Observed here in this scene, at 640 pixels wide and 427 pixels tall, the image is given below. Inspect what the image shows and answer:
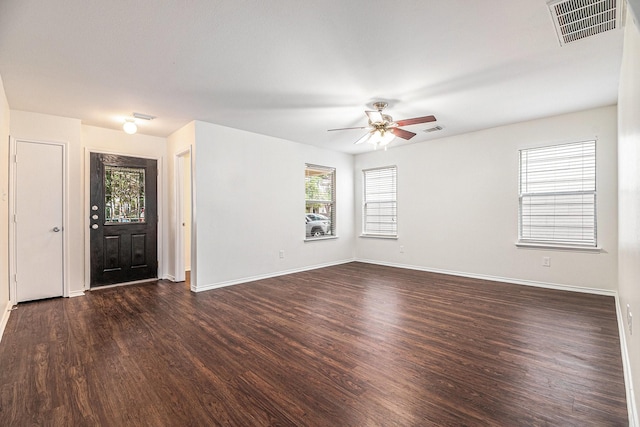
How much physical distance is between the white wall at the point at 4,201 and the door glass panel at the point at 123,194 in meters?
1.17

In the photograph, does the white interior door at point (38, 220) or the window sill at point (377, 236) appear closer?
→ the white interior door at point (38, 220)

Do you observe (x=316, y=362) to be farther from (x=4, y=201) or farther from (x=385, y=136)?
(x=4, y=201)

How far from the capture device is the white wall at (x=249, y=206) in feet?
14.8

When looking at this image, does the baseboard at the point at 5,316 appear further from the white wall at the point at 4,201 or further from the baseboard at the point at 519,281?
the baseboard at the point at 519,281

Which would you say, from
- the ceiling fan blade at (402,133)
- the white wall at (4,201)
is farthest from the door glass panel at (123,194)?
the ceiling fan blade at (402,133)

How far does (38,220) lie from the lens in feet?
13.1

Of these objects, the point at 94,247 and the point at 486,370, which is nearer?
the point at 486,370

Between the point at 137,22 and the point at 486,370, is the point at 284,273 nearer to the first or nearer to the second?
the point at 486,370

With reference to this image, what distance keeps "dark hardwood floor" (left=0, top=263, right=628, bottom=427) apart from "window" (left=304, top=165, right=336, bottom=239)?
2427 millimetres

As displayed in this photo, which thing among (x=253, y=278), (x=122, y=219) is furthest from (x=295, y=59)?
(x=122, y=219)

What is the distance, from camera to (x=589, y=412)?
1707 mm

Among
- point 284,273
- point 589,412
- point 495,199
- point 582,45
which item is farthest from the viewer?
point 284,273

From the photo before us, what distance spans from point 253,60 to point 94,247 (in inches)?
152

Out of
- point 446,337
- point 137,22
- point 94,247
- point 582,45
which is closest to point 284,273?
point 94,247
